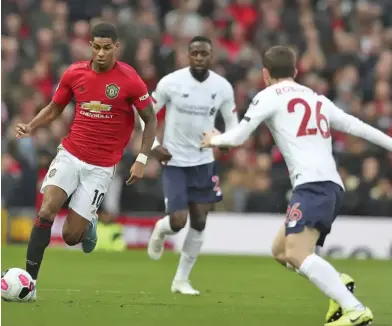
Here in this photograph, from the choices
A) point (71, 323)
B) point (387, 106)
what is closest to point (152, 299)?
point (71, 323)

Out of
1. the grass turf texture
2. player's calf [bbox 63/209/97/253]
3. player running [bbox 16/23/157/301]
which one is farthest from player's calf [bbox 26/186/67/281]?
player's calf [bbox 63/209/97/253]

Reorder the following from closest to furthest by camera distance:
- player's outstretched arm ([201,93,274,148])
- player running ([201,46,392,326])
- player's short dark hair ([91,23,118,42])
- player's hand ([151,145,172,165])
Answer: player running ([201,46,392,326]) < player's outstretched arm ([201,93,274,148]) < player's short dark hair ([91,23,118,42]) < player's hand ([151,145,172,165])

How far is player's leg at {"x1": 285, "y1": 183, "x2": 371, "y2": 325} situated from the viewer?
29.3ft

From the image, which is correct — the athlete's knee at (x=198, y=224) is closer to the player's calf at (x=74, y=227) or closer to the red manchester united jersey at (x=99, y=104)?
the player's calf at (x=74, y=227)

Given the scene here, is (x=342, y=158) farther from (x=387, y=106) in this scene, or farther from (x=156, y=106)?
(x=156, y=106)

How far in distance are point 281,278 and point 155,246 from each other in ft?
6.91

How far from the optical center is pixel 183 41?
22.0 m

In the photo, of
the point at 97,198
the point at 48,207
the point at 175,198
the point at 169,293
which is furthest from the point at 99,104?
the point at 169,293

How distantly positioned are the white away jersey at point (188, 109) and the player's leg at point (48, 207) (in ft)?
7.15

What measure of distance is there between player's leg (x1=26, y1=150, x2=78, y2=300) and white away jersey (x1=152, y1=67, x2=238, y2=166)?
2.18m

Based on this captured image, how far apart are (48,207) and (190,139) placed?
265cm

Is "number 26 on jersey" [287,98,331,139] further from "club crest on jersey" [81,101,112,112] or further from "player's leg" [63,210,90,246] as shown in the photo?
"player's leg" [63,210,90,246]

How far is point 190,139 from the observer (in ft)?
41.8

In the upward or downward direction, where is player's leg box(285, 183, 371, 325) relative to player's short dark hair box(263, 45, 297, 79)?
downward
